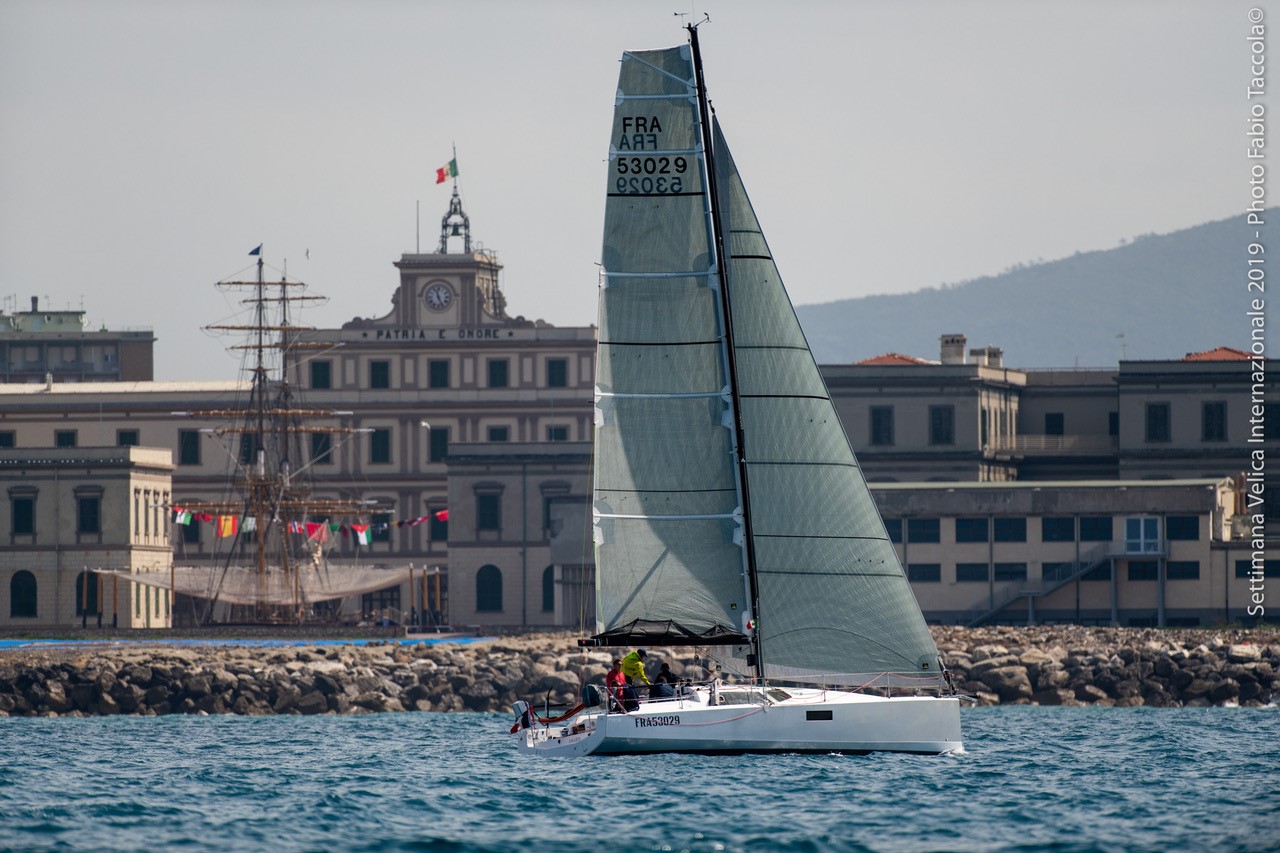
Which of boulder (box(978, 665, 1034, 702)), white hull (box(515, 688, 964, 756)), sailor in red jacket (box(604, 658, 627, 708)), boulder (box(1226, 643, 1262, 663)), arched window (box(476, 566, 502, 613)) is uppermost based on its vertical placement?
sailor in red jacket (box(604, 658, 627, 708))

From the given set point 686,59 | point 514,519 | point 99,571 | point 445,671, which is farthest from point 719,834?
point 514,519

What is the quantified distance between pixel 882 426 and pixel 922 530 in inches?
631

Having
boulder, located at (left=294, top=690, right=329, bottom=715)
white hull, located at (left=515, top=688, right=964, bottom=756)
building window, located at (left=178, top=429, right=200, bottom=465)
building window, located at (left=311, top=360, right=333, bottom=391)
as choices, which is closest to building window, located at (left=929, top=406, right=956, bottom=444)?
building window, located at (left=311, top=360, right=333, bottom=391)

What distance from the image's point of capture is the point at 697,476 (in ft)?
111

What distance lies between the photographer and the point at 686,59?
110 ft

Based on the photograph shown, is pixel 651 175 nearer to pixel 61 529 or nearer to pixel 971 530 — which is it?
pixel 971 530

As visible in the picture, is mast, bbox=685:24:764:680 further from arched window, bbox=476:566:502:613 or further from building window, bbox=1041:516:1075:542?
arched window, bbox=476:566:502:613

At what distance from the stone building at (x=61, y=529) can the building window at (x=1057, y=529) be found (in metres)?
35.1

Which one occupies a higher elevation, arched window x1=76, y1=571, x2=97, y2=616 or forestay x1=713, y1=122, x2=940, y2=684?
forestay x1=713, y1=122, x2=940, y2=684

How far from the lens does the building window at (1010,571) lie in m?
73.8

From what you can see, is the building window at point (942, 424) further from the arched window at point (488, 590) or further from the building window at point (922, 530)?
the arched window at point (488, 590)

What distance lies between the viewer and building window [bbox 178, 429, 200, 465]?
4097 inches

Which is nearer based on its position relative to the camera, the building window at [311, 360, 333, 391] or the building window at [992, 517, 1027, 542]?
the building window at [992, 517, 1027, 542]

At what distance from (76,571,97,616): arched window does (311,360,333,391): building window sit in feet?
56.2
